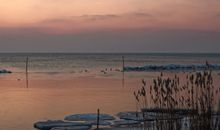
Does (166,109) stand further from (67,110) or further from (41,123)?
(67,110)

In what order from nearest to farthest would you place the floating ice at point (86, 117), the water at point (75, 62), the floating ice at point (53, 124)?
the floating ice at point (53, 124), the floating ice at point (86, 117), the water at point (75, 62)

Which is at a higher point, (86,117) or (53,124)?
(86,117)

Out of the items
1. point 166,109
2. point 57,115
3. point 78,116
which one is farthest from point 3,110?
point 166,109

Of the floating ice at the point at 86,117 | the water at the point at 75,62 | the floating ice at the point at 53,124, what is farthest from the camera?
the water at the point at 75,62

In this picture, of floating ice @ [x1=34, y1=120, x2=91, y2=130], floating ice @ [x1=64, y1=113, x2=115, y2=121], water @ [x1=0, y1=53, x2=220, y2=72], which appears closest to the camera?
floating ice @ [x1=34, y1=120, x2=91, y2=130]

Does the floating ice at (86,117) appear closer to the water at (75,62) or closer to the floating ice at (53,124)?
the floating ice at (53,124)

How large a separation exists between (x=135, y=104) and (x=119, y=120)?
393 centimetres

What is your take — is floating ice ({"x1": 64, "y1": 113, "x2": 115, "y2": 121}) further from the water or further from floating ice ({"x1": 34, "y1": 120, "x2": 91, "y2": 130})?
the water

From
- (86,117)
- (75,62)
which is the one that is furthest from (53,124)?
(75,62)

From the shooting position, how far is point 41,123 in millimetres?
13484

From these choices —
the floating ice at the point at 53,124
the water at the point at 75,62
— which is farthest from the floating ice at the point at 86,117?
the water at the point at 75,62

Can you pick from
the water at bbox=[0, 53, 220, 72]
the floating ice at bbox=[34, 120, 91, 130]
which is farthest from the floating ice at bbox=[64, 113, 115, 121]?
the water at bbox=[0, 53, 220, 72]

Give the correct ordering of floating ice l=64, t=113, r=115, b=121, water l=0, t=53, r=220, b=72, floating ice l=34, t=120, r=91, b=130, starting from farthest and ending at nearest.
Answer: water l=0, t=53, r=220, b=72 < floating ice l=64, t=113, r=115, b=121 < floating ice l=34, t=120, r=91, b=130

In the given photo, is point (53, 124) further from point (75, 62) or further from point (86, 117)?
point (75, 62)
